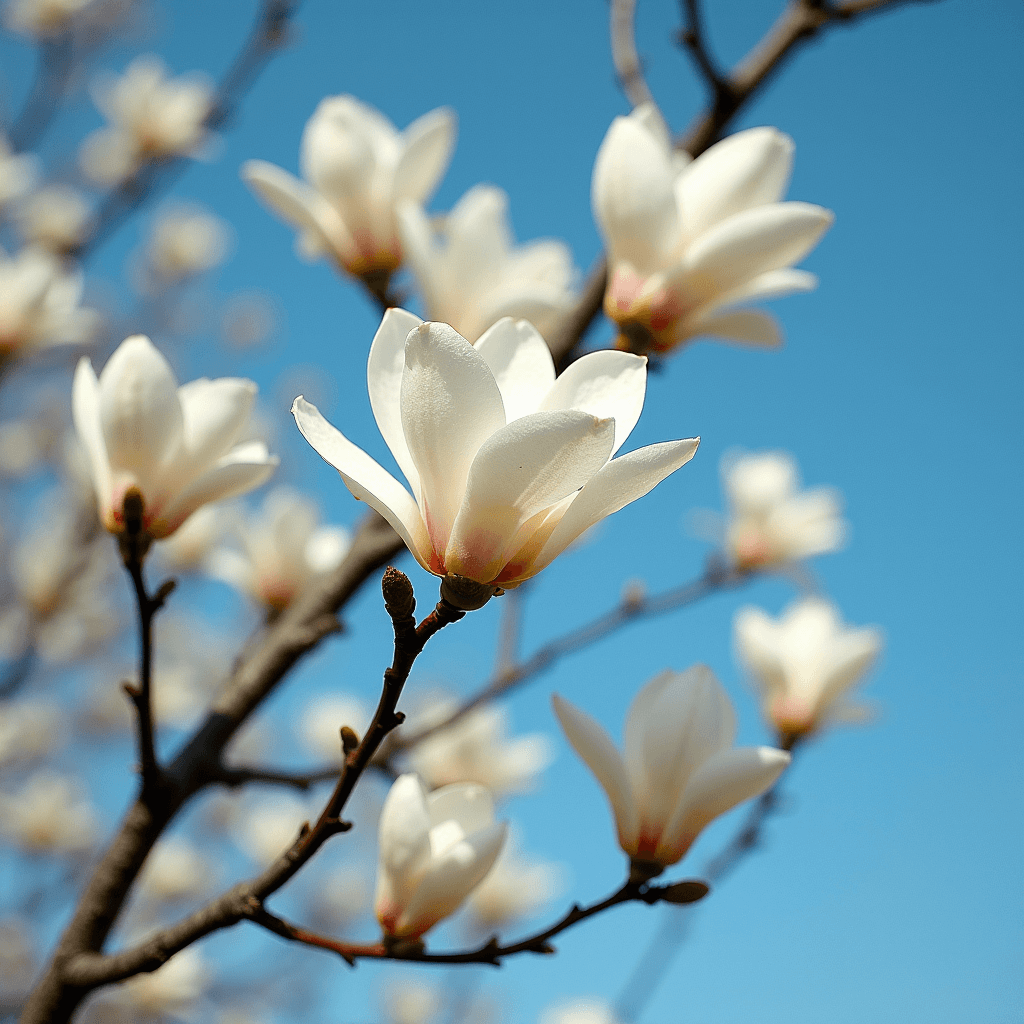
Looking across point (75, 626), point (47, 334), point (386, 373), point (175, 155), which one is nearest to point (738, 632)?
point (386, 373)

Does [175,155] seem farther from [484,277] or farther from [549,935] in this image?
[549,935]

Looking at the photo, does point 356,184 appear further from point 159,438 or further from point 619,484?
point 619,484

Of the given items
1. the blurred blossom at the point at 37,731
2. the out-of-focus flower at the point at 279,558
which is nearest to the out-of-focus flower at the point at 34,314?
the out-of-focus flower at the point at 279,558

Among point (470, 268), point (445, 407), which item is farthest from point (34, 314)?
point (445, 407)

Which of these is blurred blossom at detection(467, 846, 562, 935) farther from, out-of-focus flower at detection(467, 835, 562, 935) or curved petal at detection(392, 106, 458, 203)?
curved petal at detection(392, 106, 458, 203)

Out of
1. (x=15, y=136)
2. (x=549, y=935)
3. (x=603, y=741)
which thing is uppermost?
(x=15, y=136)

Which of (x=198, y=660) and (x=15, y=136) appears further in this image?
(x=198, y=660)

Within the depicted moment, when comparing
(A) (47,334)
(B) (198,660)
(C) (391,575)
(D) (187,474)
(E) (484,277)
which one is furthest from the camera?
(B) (198,660)
